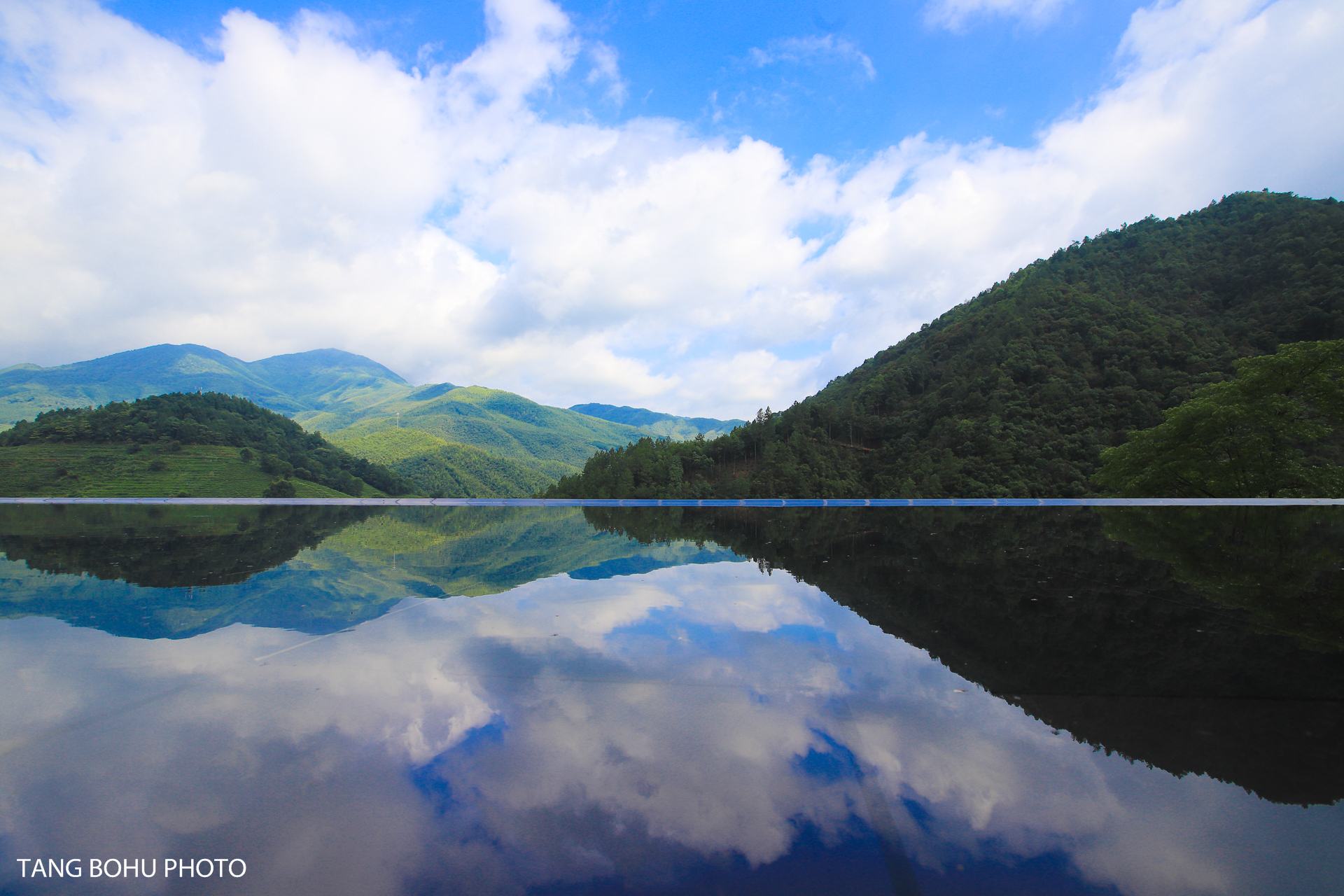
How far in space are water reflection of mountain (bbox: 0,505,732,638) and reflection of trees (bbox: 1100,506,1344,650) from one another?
296 inches

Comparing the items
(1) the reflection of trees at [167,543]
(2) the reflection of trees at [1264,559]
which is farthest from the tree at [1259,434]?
(1) the reflection of trees at [167,543]

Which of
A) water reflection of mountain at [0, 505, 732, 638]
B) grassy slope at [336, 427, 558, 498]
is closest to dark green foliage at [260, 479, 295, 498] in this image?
water reflection of mountain at [0, 505, 732, 638]

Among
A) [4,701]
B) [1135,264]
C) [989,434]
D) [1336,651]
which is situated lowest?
[1336,651]

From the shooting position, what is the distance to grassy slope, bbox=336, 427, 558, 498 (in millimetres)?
106250

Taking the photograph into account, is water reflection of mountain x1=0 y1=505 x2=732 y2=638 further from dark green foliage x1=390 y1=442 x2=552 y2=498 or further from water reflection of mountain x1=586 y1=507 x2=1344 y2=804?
dark green foliage x1=390 y1=442 x2=552 y2=498

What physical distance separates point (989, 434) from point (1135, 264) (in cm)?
4225

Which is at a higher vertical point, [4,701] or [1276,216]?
[1276,216]

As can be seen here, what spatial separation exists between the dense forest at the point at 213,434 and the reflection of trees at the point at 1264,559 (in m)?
76.3

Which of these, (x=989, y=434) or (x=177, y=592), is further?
(x=989, y=434)

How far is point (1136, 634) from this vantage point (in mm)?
5160

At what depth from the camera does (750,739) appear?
10.9 feet

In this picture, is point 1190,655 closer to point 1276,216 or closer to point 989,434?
point 989,434

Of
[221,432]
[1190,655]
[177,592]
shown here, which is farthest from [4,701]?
[221,432]

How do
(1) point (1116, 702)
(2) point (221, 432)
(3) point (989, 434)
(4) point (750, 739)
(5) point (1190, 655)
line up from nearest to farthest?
(4) point (750, 739) < (1) point (1116, 702) < (5) point (1190, 655) < (3) point (989, 434) < (2) point (221, 432)
